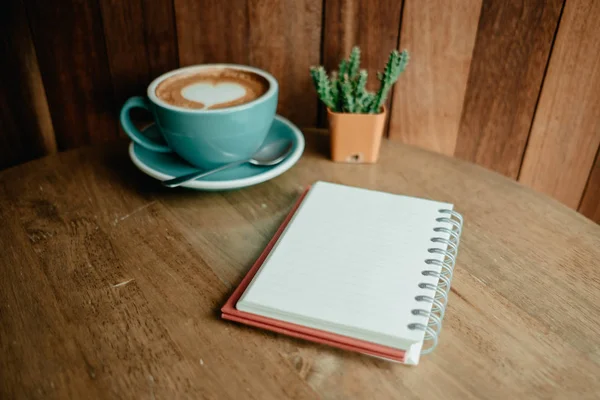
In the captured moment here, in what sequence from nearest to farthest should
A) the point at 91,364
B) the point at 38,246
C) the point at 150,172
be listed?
the point at 91,364, the point at 38,246, the point at 150,172

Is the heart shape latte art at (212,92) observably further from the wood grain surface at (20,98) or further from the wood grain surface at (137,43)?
the wood grain surface at (20,98)

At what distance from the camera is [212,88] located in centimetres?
83

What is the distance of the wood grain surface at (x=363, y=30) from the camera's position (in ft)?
2.98

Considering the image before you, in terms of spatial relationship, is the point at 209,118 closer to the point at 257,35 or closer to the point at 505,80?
the point at 257,35

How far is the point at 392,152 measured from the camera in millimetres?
908

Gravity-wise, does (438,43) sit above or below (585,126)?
above

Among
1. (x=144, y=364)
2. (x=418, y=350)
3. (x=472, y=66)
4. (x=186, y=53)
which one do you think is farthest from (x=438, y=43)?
(x=144, y=364)

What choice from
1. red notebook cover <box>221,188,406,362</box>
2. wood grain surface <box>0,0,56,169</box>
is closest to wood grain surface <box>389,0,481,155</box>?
red notebook cover <box>221,188,406,362</box>

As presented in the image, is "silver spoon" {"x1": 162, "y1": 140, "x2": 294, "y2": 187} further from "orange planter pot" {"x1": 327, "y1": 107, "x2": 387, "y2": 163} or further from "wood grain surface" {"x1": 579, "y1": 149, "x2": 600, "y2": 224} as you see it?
"wood grain surface" {"x1": 579, "y1": 149, "x2": 600, "y2": 224}

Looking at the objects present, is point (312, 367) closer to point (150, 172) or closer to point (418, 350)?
point (418, 350)

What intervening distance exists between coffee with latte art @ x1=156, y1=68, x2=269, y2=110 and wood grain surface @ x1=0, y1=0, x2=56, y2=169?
0.31 metres

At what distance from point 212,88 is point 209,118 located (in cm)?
11

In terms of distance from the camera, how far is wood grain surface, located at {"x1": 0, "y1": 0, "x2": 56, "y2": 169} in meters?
0.91

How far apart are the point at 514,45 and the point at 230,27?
50cm
